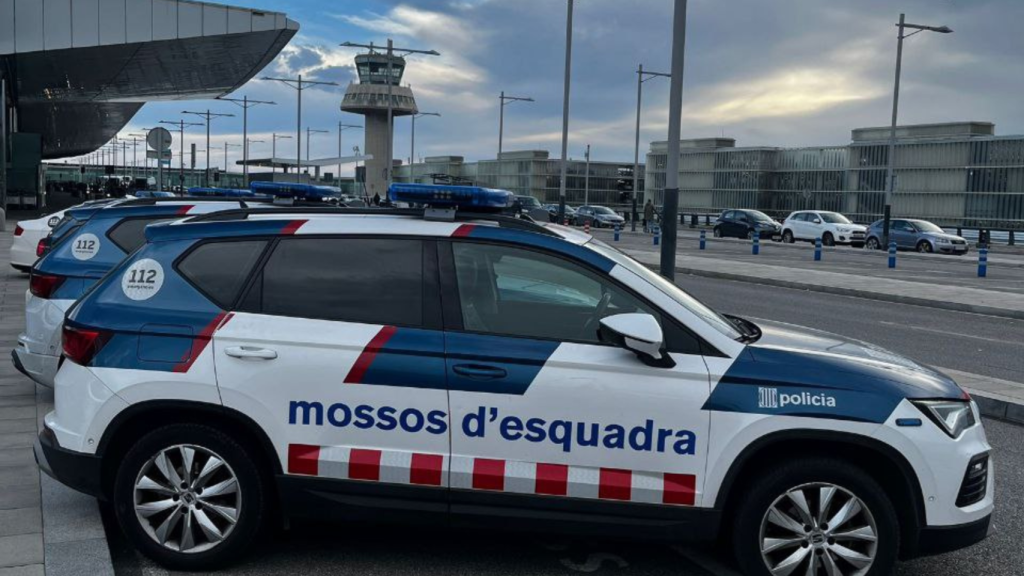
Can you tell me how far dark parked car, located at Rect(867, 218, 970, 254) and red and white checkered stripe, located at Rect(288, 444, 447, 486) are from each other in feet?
117

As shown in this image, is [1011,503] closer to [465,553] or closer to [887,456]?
[887,456]

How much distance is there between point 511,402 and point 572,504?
1.66ft

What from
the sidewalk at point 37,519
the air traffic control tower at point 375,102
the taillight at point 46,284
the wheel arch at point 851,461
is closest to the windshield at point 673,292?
the wheel arch at point 851,461

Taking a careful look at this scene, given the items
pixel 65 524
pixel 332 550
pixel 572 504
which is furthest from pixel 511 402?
pixel 65 524

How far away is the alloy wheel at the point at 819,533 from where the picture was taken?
13.4ft

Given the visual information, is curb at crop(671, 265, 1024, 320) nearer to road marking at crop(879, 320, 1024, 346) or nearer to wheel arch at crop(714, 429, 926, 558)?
road marking at crop(879, 320, 1024, 346)

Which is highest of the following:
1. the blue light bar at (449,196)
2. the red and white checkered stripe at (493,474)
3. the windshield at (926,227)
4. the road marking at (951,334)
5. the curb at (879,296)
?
the blue light bar at (449,196)

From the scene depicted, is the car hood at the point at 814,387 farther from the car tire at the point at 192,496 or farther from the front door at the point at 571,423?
the car tire at the point at 192,496

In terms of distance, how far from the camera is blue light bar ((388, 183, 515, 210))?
4.99 meters

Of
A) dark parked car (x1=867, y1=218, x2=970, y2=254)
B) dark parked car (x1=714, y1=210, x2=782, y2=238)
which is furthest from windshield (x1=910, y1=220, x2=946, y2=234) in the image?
dark parked car (x1=714, y1=210, x2=782, y2=238)

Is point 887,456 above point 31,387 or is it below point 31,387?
above

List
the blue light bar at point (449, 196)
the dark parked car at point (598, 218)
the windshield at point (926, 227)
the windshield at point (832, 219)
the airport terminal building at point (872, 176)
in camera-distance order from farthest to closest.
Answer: the airport terminal building at point (872, 176) < the dark parked car at point (598, 218) < the windshield at point (832, 219) < the windshield at point (926, 227) < the blue light bar at point (449, 196)

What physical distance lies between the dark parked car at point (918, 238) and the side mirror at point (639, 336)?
35487 millimetres

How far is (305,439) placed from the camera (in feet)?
14.2
